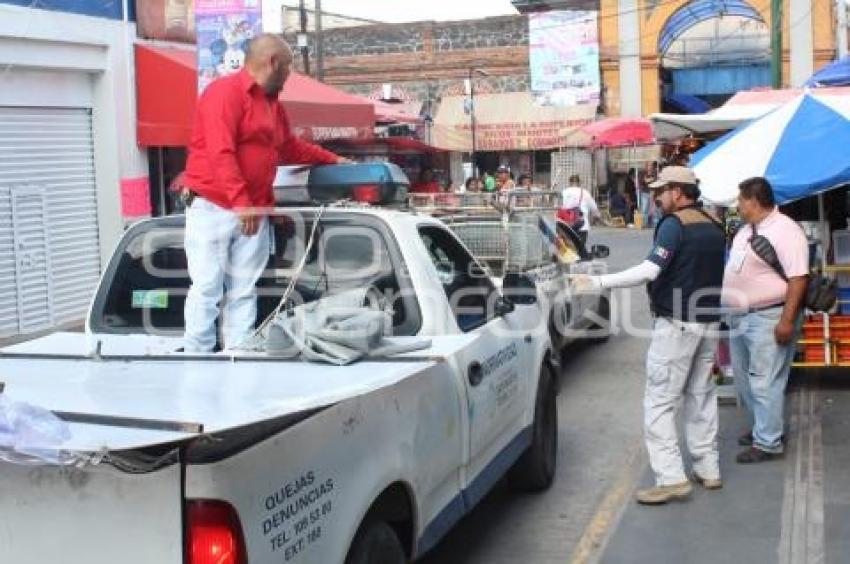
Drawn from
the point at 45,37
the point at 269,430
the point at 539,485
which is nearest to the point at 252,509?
the point at 269,430

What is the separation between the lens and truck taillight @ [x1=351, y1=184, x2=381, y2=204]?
18.3 ft

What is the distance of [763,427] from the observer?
688 cm

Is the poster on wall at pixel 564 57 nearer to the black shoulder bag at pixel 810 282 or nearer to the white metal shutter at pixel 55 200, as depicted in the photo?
the white metal shutter at pixel 55 200

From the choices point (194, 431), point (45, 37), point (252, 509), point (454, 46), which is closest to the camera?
point (194, 431)

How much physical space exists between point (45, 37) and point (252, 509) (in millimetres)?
10059

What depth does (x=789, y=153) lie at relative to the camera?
826cm

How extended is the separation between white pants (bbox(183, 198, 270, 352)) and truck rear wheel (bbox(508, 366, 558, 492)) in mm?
1977

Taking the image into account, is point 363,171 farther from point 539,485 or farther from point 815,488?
point 815,488

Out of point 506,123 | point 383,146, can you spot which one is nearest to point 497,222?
point 383,146

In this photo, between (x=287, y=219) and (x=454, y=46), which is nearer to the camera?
(x=287, y=219)

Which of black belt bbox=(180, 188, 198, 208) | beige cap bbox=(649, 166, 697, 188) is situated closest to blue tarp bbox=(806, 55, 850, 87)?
beige cap bbox=(649, 166, 697, 188)

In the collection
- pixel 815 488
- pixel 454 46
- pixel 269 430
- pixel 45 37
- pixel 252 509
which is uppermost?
pixel 454 46

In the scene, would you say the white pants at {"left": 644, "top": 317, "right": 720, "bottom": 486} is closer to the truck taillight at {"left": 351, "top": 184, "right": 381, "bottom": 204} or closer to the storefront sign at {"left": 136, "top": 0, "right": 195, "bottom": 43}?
the truck taillight at {"left": 351, "top": 184, "right": 381, "bottom": 204}

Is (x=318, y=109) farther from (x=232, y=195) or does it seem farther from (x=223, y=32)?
(x=232, y=195)
